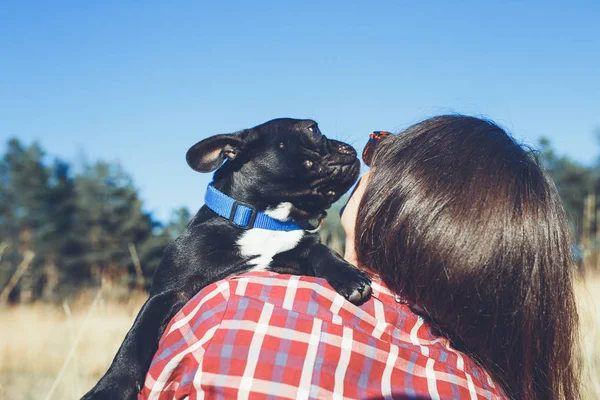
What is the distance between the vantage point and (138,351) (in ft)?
7.20

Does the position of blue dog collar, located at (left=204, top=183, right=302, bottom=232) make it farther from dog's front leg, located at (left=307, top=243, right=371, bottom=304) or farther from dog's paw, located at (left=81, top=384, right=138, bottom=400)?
dog's paw, located at (left=81, top=384, right=138, bottom=400)

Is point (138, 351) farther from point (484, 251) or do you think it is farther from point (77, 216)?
point (77, 216)

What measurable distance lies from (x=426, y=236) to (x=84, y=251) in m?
28.0

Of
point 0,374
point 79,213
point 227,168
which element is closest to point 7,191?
point 79,213

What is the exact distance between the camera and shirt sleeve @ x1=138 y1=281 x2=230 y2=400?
1.60 meters

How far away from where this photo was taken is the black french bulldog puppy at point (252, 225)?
2.20m

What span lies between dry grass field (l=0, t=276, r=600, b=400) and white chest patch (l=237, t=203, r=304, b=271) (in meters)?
1.13

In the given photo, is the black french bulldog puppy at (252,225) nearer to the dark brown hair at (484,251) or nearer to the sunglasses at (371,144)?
the dark brown hair at (484,251)

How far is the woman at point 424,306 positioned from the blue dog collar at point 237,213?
0.57 metres

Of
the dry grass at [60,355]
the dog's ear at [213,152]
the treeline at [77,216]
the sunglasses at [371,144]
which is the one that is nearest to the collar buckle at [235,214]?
the dog's ear at [213,152]

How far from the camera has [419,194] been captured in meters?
1.95

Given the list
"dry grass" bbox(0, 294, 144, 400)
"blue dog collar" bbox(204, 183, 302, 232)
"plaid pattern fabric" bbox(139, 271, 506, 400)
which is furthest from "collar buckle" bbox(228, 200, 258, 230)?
"dry grass" bbox(0, 294, 144, 400)

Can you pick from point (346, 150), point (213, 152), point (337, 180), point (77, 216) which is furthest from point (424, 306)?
point (77, 216)

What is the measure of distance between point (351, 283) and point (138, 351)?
92 centimetres
